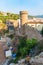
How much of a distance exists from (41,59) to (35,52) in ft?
10.3

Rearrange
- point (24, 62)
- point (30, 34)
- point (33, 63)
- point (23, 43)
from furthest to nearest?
1. point (30, 34)
2. point (23, 43)
3. point (24, 62)
4. point (33, 63)

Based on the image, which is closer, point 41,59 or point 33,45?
point 41,59

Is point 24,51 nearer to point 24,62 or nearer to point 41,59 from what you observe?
point 24,62

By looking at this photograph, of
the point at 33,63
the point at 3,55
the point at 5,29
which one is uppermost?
the point at 33,63

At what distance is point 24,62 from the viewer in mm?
12633

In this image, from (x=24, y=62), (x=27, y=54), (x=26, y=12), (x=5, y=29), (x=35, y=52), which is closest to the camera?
(x=24, y=62)

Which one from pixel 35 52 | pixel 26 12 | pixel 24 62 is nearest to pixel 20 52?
pixel 35 52

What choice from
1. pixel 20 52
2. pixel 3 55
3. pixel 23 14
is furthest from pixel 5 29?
pixel 20 52

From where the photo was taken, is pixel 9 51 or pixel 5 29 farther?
pixel 5 29

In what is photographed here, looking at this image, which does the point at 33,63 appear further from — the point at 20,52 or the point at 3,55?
the point at 3,55

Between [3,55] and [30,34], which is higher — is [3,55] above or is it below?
below

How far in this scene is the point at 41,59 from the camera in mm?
11609

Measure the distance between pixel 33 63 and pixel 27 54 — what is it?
4.39 meters

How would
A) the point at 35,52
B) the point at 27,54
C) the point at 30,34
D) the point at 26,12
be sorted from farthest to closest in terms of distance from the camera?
1. the point at 26,12
2. the point at 30,34
3. the point at 27,54
4. the point at 35,52
